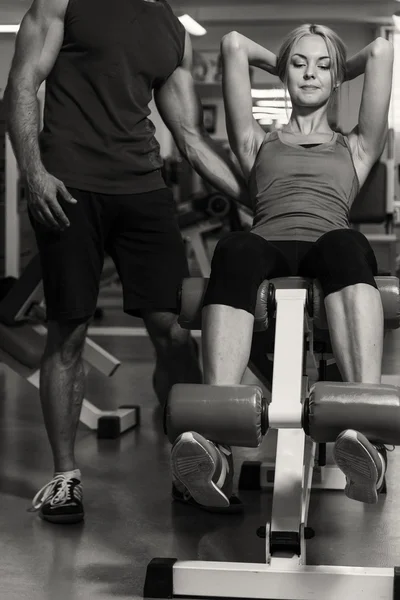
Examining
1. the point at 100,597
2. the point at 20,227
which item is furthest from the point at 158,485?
the point at 20,227

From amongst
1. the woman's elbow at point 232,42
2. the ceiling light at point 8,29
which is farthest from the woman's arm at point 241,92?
the ceiling light at point 8,29

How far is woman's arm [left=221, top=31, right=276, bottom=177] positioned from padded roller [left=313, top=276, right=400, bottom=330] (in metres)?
0.51

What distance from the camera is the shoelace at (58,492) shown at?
7.33ft

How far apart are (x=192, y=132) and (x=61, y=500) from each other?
0.98 m

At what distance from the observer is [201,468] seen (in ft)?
5.14

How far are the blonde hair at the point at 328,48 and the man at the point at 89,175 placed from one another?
0.28 meters

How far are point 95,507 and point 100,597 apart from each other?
0.64 metres

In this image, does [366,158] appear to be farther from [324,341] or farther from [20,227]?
[20,227]

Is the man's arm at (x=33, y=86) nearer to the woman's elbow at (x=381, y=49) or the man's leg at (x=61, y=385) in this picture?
the man's leg at (x=61, y=385)

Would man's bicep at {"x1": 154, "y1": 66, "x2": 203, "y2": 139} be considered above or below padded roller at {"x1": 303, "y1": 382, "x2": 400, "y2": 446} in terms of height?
above

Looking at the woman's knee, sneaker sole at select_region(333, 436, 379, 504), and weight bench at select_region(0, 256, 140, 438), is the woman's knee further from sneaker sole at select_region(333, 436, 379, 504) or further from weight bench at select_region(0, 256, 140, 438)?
weight bench at select_region(0, 256, 140, 438)

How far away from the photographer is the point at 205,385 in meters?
1.65

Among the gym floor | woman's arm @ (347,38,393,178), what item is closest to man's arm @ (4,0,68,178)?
woman's arm @ (347,38,393,178)

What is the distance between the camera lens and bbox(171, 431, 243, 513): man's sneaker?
5.08 ft
